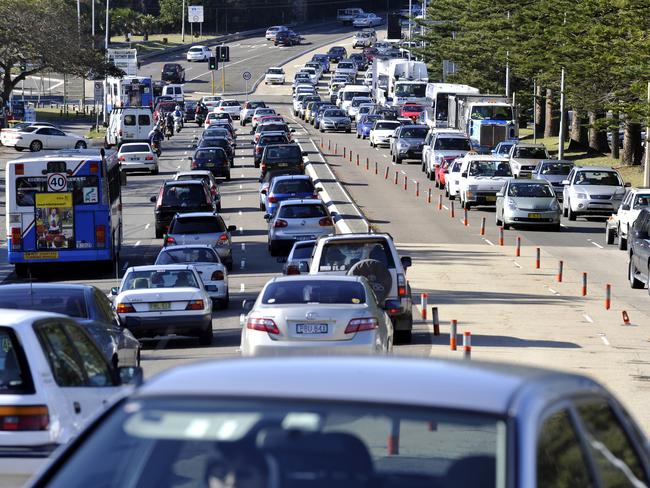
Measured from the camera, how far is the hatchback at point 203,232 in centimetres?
3550

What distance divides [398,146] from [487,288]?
37.7 meters

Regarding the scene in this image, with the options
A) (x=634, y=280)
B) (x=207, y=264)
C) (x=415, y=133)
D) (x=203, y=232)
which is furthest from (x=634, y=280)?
(x=415, y=133)

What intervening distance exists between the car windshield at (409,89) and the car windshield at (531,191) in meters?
50.2

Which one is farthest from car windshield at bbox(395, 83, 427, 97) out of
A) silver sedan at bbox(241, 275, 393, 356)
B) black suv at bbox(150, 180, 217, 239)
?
silver sedan at bbox(241, 275, 393, 356)

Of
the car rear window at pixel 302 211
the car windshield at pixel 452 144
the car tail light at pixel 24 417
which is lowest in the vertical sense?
the car rear window at pixel 302 211

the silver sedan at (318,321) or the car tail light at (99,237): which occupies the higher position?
the silver sedan at (318,321)

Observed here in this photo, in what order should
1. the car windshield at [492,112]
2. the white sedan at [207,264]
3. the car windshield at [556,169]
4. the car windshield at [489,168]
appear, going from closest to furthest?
the white sedan at [207,264] → the car windshield at [489,168] → the car windshield at [556,169] → the car windshield at [492,112]

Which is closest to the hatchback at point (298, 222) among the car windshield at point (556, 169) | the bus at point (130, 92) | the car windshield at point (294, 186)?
the car windshield at point (294, 186)

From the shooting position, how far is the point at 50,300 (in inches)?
658

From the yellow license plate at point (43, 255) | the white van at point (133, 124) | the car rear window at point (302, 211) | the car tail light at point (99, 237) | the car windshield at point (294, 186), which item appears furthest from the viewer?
the white van at point (133, 124)

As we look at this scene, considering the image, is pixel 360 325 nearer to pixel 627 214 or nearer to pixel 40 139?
pixel 627 214

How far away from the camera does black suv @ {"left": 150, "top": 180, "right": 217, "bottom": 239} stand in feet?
139

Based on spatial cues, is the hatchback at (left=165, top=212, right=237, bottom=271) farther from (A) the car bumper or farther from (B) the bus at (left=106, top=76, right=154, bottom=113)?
(B) the bus at (left=106, top=76, right=154, bottom=113)

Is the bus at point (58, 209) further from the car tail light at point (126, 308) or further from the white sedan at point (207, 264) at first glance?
the car tail light at point (126, 308)
